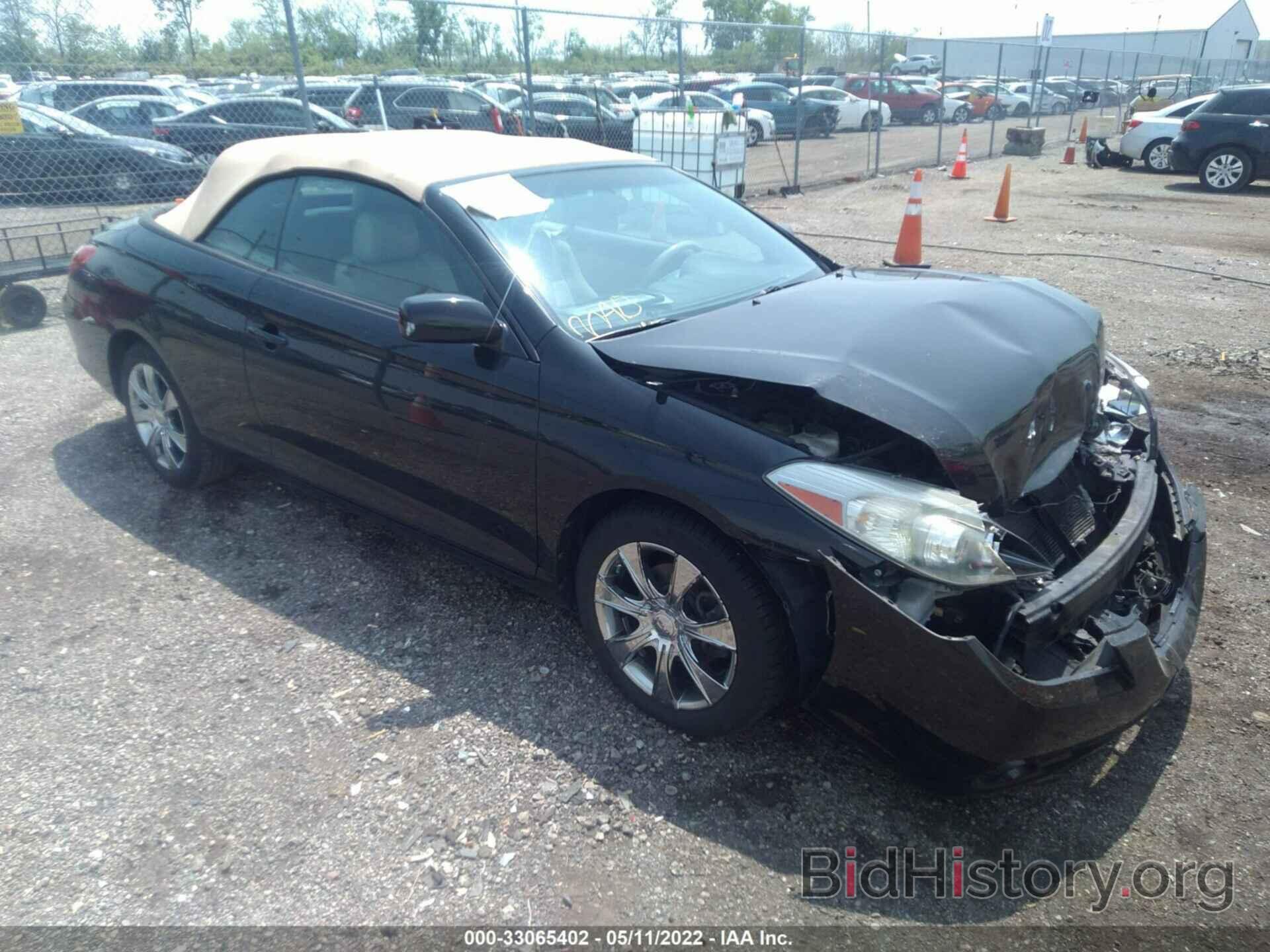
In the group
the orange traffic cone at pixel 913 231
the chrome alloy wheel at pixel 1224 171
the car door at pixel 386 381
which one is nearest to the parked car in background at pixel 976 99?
the chrome alloy wheel at pixel 1224 171

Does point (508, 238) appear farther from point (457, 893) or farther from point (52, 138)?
point (52, 138)

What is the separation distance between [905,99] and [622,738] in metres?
34.8

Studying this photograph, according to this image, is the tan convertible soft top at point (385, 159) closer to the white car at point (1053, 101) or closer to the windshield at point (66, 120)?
the windshield at point (66, 120)

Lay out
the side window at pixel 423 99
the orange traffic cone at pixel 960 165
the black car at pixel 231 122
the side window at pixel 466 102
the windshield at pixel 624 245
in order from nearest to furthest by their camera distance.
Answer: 1. the windshield at pixel 624 245
2. the black car at pixel 231 122
3. the side window at pixel 423 99
4. the side window at pixel 466 102
5. the orange traffic cone at pixel 960 165

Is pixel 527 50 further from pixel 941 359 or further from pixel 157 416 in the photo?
pixel 941 359

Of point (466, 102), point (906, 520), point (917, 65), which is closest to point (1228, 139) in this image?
point (466, 102)

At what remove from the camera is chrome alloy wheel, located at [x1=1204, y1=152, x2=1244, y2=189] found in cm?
1546

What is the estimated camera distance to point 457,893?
238 centimetres

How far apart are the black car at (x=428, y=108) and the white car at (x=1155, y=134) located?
1227 cm

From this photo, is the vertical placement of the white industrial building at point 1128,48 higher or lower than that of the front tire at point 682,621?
higher

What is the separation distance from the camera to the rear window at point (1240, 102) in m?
14.9

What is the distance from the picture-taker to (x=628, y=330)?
304 centimetres

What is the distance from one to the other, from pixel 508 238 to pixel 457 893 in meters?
2.07

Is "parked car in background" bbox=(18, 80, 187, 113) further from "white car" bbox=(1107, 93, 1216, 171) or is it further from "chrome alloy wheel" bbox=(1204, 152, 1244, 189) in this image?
"white car" bbox=(1107, 93, 1216, 171)
